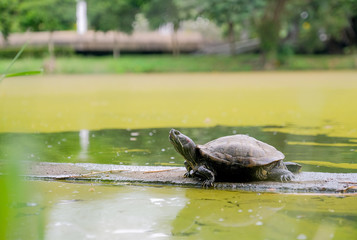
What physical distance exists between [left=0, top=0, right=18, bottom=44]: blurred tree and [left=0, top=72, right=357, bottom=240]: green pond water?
54.2 feet

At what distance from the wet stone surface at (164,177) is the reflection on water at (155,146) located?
1.00 feet

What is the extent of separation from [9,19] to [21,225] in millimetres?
28018

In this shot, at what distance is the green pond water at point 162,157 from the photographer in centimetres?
296

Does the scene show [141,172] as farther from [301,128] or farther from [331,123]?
[331,123]

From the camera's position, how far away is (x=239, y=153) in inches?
159

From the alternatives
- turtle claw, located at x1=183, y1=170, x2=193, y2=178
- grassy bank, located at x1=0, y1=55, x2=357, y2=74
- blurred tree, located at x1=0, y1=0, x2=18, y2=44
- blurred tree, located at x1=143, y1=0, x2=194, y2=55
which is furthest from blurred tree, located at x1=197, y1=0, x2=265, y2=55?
turtle claw, located at x1=183, y1=170, x2=193, y2=178

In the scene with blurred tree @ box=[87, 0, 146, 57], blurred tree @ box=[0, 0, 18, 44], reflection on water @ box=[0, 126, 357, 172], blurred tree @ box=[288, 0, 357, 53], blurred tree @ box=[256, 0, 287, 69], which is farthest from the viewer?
blurred tree @ box=[87, 0, 146, 57]

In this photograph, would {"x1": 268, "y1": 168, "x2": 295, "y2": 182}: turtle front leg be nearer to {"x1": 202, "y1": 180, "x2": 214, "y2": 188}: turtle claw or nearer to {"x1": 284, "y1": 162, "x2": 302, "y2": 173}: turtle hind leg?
{"x1": 284, "y1": 162, "x2": 302, "y2": 173}: turtle hind leg

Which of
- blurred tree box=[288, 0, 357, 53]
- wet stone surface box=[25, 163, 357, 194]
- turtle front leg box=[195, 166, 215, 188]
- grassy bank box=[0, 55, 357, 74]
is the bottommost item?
grassy bank box=[0, 55, 357, 74]

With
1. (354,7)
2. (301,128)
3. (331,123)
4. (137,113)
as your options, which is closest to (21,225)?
(301,128)

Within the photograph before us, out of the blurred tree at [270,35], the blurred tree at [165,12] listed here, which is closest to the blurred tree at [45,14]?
the blurred tree at [165,12]

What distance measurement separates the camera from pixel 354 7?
2700 cm

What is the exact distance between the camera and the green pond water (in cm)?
296

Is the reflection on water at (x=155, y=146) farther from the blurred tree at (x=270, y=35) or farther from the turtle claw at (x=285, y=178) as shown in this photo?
the blurred tree at (x=270, y=35)
